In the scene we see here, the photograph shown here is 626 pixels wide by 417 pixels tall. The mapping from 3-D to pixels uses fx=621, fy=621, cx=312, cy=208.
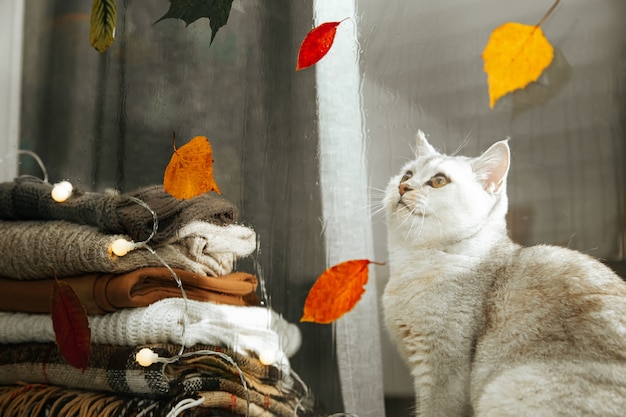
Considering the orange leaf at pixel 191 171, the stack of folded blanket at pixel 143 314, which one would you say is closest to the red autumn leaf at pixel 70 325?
the stack of folded blanket at pixel 143 314

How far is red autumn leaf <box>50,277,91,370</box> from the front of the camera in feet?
3.76

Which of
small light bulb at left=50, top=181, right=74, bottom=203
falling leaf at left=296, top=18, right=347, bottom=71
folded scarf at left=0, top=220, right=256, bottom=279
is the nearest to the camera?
falling leaf at left=296, top=18, right=347, bottom=71

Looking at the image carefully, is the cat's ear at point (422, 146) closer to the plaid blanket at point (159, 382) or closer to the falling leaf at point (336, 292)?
the falling leaf at point (336, 292)

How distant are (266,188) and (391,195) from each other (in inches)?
9.1

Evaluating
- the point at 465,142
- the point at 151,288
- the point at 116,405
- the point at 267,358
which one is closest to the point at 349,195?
the point at 465,142

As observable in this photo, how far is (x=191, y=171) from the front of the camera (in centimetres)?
111

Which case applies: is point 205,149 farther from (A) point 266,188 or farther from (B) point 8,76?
(B) point 8,76

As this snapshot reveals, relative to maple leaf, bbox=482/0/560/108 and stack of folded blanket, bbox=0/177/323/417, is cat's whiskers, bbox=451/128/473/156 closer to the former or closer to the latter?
maple leaf, bbox=482/0/560/108

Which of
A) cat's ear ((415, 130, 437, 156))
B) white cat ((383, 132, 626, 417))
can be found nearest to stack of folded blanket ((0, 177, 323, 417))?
white cat ((383, 132, 626, 417))

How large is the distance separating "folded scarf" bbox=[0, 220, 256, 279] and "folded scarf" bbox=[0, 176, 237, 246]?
0.01m

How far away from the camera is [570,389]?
72cm

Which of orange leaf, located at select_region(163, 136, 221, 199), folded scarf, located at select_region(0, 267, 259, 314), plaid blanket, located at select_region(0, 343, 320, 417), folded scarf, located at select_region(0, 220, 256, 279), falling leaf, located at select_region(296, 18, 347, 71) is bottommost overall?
plaid blanket, located at select_region(0, 343, 320, 417)

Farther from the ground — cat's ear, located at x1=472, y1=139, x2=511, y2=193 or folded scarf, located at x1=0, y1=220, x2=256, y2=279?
cat's ear, located at x1=472, y1=139, x2=511, y2=193

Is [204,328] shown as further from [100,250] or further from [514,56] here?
[514,56]
